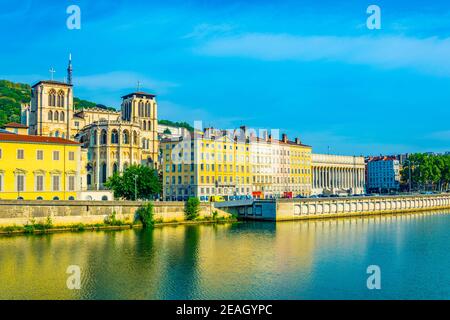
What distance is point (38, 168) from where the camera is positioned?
60812 mm

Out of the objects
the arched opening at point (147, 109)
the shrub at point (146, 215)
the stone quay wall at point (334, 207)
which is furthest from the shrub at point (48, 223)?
the arched opening at point (147, 109)

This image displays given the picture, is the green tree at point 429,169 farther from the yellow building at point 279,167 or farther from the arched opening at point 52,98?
the arched opening at point 52,98

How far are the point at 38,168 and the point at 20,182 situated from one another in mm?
2645

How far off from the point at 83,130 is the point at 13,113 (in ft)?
361

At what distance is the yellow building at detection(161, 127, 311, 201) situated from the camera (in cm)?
8694

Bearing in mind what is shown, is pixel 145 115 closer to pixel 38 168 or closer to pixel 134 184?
pixel 134 184

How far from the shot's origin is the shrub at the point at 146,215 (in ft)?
206

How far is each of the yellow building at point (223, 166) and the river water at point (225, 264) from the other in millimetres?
27426

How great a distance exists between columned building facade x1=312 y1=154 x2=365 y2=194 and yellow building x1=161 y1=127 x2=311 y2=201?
2409 centimetres

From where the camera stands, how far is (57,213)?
5641cm

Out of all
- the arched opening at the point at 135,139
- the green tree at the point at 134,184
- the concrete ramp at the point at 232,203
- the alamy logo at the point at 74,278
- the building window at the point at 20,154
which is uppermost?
the arched opening at the point at 135,139

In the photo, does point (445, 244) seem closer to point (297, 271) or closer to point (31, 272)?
point (297, 271)

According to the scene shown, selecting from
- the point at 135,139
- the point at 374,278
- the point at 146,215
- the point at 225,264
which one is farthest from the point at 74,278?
the point at 135,139

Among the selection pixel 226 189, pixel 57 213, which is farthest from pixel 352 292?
pixel 226 189
